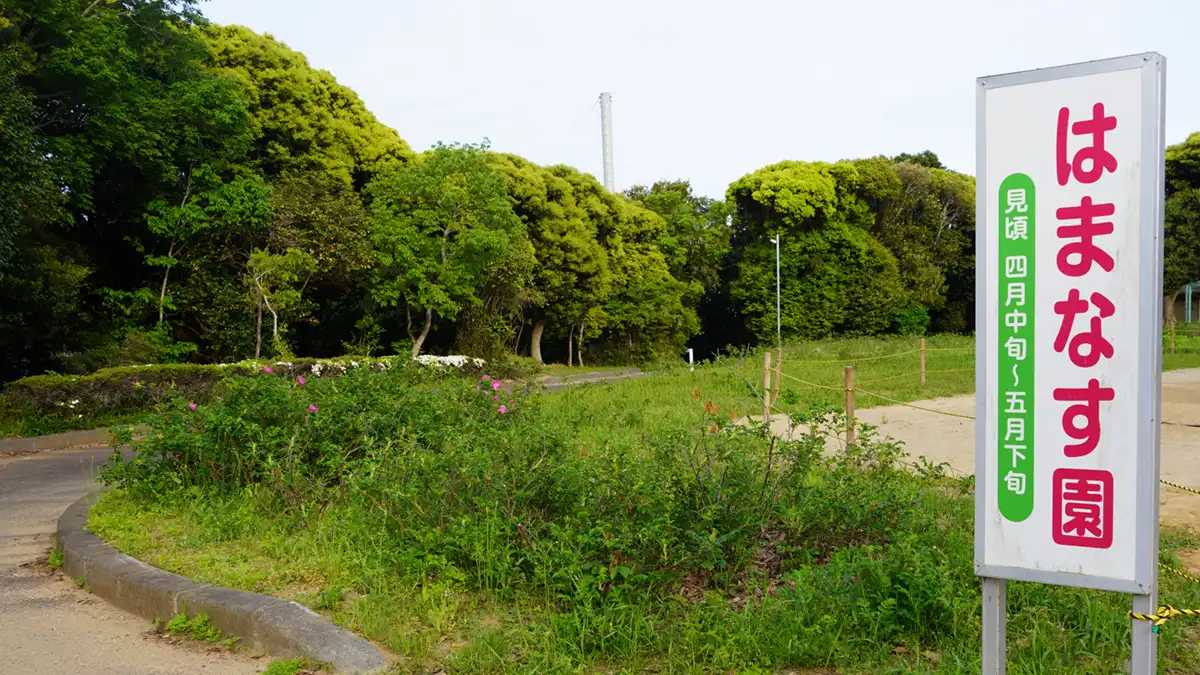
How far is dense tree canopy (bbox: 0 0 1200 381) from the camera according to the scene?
1531 centimetres

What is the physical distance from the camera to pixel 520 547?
164 inches

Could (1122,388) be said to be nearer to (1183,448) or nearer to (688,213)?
(1183,448)

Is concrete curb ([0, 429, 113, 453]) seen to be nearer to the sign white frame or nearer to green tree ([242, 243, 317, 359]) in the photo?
green tree ([242, 243, 317, 359])

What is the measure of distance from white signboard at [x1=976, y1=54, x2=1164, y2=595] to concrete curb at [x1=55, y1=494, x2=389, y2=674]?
2.46 metres

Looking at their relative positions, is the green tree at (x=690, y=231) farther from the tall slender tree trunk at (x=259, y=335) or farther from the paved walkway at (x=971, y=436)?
the paved walkway at (x=971, y=436)

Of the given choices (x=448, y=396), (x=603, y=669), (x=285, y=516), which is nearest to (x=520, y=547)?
(x=603, y=669)

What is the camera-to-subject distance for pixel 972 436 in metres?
10.4

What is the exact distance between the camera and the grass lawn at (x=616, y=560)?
334cm

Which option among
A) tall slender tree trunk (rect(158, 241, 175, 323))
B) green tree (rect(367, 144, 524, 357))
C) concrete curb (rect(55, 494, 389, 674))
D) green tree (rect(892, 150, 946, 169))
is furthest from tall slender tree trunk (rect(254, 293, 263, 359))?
green tree (rect(892, 150, 946, 169))

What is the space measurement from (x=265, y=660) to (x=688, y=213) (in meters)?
35.6

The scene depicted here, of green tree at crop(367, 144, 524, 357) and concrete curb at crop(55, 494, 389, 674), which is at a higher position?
green tree at crop(367, 144, 524, 357)

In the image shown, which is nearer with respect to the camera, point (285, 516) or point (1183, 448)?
point (285, 516)

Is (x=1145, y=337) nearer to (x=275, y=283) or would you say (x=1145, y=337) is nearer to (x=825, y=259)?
(x=275, y=283)

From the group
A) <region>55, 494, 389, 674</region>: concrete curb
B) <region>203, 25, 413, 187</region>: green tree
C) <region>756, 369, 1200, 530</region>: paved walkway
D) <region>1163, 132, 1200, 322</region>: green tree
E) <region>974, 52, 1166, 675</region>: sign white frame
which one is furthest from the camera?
<region>1163, 132, 1200, 322</region>: green tree
